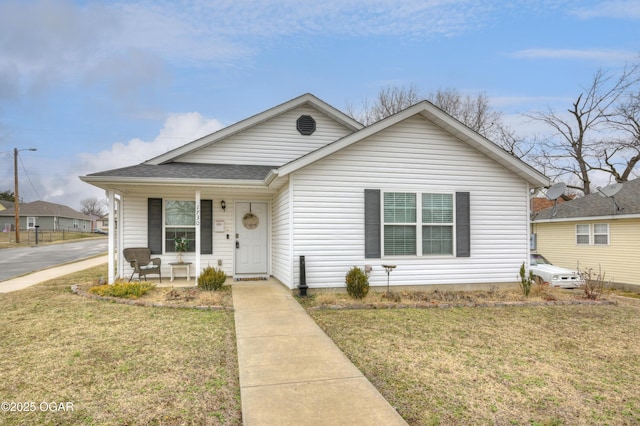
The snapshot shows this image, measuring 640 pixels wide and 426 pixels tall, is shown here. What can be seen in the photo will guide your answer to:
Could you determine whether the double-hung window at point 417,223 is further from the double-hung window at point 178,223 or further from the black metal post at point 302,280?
the double-hung window at point 178,223

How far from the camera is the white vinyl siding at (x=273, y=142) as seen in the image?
11945 millimetres

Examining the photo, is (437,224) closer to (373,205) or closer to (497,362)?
(373,205)

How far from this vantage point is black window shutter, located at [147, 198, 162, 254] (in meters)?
10.7

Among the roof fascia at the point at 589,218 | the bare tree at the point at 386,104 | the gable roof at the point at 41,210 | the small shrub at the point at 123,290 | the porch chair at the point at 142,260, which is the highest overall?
the bare tree at the point at 386,104

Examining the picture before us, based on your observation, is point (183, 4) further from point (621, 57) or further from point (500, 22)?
point (621, 57)

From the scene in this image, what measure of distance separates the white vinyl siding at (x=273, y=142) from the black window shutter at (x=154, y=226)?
70.3 inches

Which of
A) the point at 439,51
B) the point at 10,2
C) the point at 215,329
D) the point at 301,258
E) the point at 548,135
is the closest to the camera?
the point at 215,329

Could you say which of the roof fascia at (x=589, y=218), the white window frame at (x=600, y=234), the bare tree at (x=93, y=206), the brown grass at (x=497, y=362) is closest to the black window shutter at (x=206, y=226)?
the brown grass at (x=497, y=362)

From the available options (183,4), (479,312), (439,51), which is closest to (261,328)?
(479,312)

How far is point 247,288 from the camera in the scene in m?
9.41

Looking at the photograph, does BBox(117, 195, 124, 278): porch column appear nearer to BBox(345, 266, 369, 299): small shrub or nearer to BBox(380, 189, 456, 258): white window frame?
BBox(345, 266, 369, 299): small shrub

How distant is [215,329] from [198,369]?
65.4 inches

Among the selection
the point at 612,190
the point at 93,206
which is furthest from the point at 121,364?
the point at 93,206

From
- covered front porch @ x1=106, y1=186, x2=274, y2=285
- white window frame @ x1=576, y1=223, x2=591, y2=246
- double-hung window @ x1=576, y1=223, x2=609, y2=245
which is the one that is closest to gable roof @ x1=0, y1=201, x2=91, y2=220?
covered front porch @ x1=106, y1=186, x2=274, y2=285
